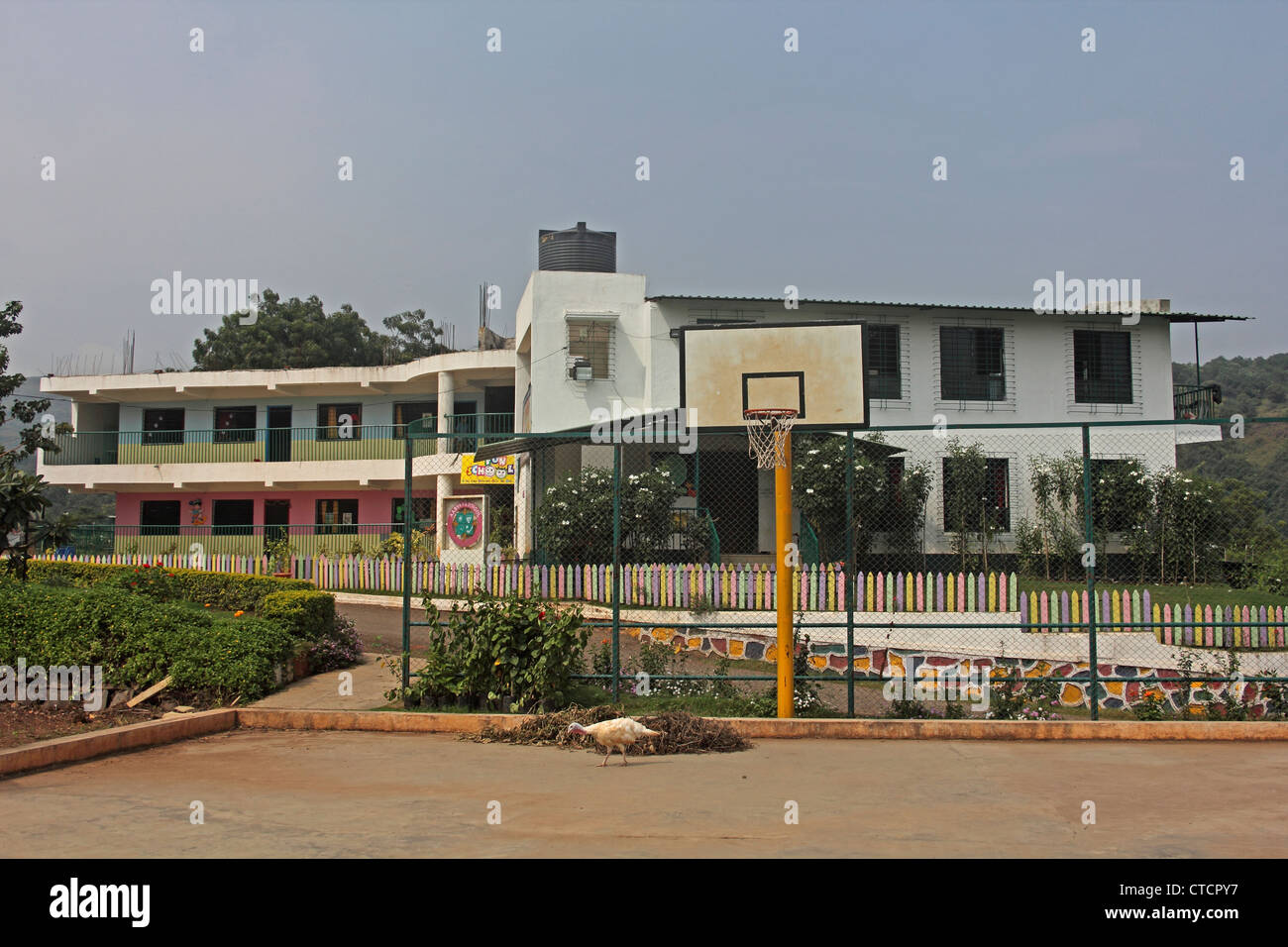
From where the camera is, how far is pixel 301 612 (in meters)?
11.6

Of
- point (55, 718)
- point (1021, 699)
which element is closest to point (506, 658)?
point (55, 718)

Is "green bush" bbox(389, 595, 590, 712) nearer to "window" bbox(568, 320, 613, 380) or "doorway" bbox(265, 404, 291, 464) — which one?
"window" bbox(568, 320, 613, 380)

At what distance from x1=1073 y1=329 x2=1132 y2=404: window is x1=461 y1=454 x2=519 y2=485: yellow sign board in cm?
1538

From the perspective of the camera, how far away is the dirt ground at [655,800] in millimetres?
5539

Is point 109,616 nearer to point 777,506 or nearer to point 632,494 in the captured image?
point 777,506

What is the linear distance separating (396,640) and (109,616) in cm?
576

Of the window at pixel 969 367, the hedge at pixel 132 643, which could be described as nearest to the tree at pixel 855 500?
the window at pixel 969 367

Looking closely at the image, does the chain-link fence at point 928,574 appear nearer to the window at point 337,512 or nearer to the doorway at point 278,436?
the window at point 337,512

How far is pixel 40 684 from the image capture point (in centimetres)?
995

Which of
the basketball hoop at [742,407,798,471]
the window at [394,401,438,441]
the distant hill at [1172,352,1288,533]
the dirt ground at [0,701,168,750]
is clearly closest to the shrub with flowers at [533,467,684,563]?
the basketball hoop at [742,407,798,471]


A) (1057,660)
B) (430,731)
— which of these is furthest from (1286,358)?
(430,731)

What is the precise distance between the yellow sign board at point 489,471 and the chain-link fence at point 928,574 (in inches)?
195

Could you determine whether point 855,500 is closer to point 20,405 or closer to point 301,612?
point 301,612

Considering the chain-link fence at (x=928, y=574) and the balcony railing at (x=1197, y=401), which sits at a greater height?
the balcony railing at (x=1197, y=401)
